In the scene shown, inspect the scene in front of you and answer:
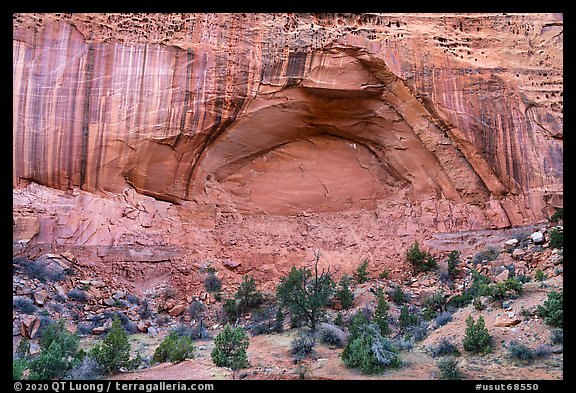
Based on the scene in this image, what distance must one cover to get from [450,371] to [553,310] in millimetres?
2530

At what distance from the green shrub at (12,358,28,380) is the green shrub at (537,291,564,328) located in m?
8.86

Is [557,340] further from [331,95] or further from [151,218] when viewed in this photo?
[151,218]

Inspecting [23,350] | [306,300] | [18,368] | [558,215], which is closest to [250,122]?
[306,300]

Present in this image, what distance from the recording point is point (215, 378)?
26.1 feet

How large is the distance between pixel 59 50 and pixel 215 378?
11.9 metres

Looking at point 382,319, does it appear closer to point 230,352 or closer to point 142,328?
point 230,352

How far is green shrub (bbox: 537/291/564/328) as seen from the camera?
8812 millimetres

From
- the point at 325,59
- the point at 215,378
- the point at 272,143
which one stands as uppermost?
the point at 325,59

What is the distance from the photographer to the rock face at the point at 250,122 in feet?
49.9

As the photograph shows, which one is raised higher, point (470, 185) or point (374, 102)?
point (374, 102)

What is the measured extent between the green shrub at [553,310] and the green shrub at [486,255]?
5.75m

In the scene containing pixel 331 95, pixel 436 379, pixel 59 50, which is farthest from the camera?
pixel 331 95

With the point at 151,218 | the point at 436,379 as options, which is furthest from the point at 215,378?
the point at 151,218

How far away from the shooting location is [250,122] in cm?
1684
